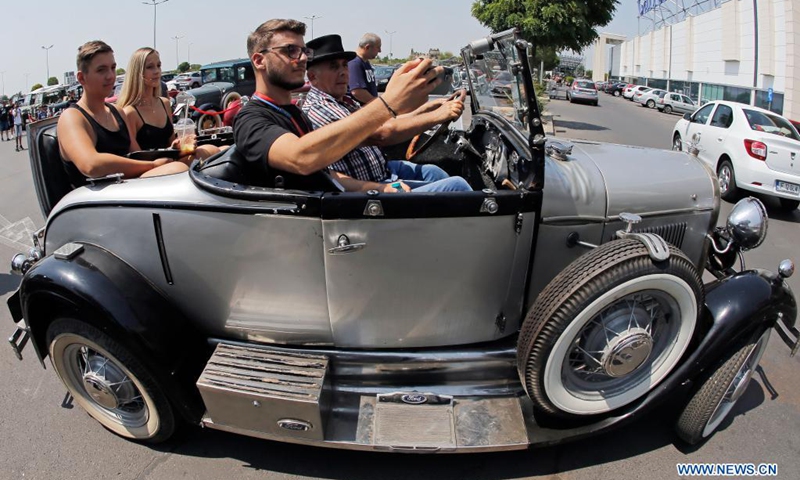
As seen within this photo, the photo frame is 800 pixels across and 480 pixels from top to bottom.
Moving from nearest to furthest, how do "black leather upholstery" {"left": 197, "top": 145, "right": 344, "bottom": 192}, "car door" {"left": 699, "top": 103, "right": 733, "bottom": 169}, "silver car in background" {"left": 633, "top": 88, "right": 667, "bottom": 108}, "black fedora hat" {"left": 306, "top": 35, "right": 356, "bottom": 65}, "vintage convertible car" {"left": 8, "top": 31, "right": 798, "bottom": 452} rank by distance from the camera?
"vintage convertible car" {"left": 8, "top": 31, "right": 798, "bottom": 452}
"black leather upholstery" {"left": 197, "top": 145, "right": 344, "bottom": 192}
"black fedora hat" {"left": 306, "top": 35, "right": 356, "bottom": 65}
"car door" {"left": 699, "top": 103, "right": 733, "bottom": 169}
"silver car in background" {"left": 633, "top": 88, "right": 667, "bottom": 108}

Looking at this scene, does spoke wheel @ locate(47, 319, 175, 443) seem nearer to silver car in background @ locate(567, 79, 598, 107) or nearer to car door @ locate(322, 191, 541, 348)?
car door @ locate(322, 191, 541, 348)

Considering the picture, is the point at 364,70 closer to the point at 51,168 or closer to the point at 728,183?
the point at 51,168

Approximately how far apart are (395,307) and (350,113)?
1095 millimetres

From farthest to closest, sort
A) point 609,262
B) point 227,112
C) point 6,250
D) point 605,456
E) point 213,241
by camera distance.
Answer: point 227,112, point 6,250, point 605,456, point 213,241, point 609,262

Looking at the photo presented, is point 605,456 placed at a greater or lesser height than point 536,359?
lesser

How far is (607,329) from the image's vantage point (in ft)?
7.41

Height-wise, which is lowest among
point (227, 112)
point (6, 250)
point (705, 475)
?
point (705, 475)

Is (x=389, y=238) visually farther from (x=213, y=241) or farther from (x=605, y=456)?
(x=605, y=456)

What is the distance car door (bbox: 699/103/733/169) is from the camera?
8.20 meters

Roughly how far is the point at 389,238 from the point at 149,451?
1.70 m

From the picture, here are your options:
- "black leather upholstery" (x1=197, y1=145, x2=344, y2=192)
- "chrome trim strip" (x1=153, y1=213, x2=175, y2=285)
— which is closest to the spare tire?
"black leather upholstery" (x1=197, y1=145, x2=344, y2=192)

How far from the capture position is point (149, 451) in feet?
8.57

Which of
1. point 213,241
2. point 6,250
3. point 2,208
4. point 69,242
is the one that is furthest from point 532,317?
point 2,208

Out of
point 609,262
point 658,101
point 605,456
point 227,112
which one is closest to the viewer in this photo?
point 609,262
